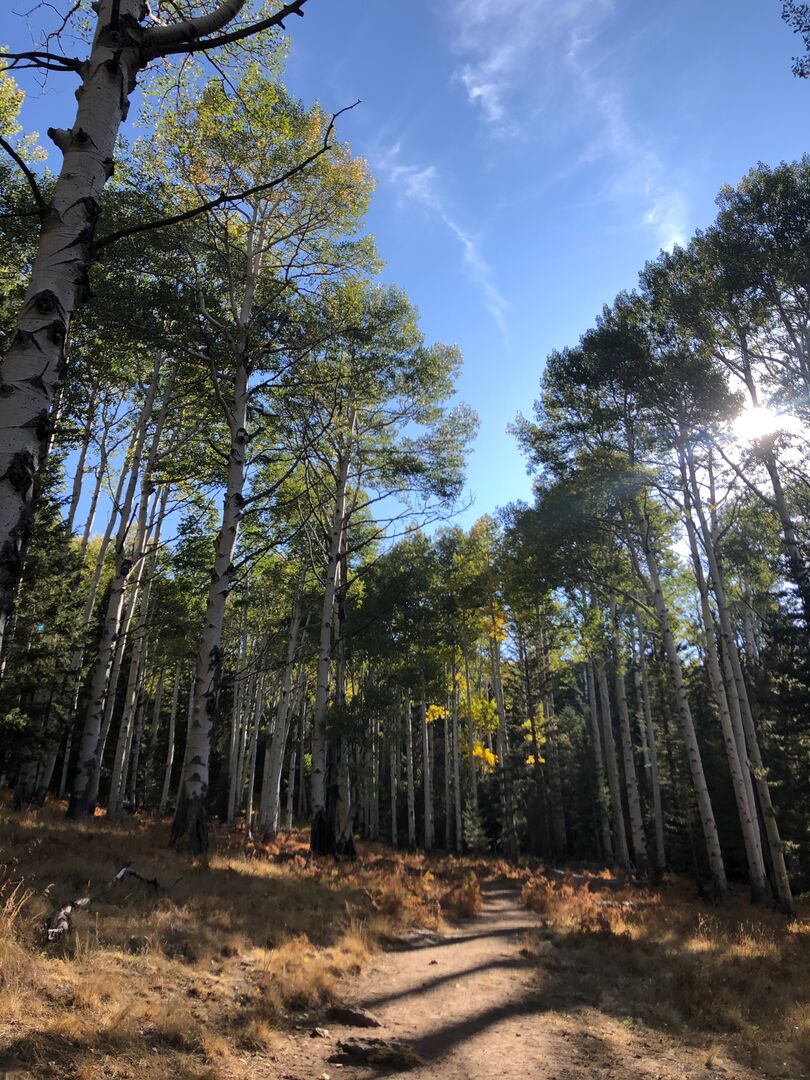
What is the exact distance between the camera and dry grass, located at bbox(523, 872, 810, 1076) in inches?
215

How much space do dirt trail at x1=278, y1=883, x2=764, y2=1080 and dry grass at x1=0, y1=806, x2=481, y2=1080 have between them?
0.40 m

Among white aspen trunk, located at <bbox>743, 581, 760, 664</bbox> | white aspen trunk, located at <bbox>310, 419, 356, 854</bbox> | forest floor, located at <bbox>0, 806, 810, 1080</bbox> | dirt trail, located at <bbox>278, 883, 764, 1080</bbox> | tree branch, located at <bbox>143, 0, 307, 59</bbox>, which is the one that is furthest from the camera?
white aspen trunk, located at <bbox>743, 581, 760, 664</bbox>

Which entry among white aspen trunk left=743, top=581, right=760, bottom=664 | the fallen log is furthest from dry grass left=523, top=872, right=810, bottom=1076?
white aspen trunk left=743, top=581, right=760, bottom=664

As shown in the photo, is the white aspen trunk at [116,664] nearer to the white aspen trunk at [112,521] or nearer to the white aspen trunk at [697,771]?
the white aspen trunk at [112,521]

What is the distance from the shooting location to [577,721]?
4025 centimetres

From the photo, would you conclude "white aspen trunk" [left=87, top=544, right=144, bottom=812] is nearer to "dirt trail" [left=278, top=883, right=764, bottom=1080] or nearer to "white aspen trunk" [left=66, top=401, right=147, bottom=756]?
"white aspen trunk" [left=66, top=401, right=147, bottom=756]

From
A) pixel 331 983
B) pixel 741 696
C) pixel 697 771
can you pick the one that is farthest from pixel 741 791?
pixel 331 983

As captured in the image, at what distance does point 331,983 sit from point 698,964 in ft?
15.9

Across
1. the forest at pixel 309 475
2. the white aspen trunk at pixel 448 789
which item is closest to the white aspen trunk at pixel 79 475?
the forest at pixel 309 475

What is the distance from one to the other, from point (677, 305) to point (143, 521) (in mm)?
14235

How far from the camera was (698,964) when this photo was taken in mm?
7324

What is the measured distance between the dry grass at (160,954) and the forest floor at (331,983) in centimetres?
2

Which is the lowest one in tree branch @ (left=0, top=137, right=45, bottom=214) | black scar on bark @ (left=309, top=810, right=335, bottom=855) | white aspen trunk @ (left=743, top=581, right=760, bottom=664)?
black scar on bark @ (left=309, top=810, right=335, bottom=855)

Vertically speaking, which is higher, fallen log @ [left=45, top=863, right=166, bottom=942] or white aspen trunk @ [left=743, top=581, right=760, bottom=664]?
white aspen trunk @ [left=743, top=581, right=760, bottom=664]
